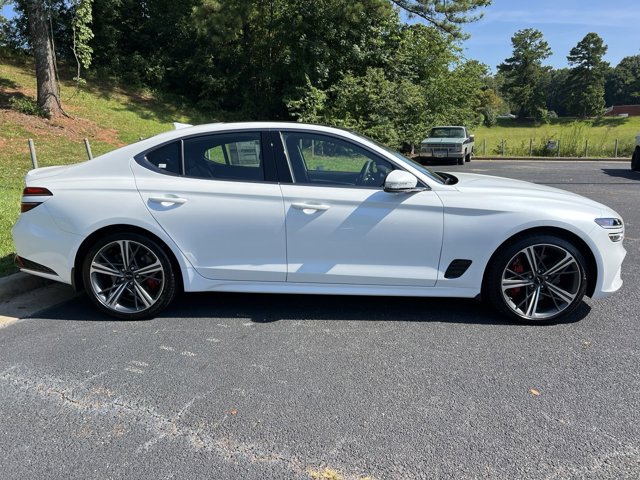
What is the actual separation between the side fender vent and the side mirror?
66 centimetres

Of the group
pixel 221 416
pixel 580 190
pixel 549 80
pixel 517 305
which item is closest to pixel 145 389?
pixel 221 416

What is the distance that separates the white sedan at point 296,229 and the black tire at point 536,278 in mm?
10

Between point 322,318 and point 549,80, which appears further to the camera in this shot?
point 549,80

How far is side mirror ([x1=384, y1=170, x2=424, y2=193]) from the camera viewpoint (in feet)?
12.1

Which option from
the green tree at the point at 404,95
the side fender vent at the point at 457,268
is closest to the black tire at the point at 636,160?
the green tree at the point at 404,95

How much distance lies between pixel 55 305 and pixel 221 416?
8.02 feet

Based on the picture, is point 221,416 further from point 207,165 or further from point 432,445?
point 207,165

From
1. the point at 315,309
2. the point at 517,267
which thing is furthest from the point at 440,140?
the point at 315,309

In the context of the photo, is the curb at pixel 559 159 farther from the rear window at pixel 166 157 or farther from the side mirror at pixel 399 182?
the rear window at pixel 166 157

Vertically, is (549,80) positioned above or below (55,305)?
above

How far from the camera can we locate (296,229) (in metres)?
3.80

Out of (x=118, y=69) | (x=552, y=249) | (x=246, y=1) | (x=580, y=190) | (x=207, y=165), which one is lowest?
(x=580, y=190)

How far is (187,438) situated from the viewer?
8.24 ft

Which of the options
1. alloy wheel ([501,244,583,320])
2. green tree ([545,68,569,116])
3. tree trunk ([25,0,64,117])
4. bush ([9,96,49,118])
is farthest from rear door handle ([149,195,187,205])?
green tree ([545,68,569,116])
